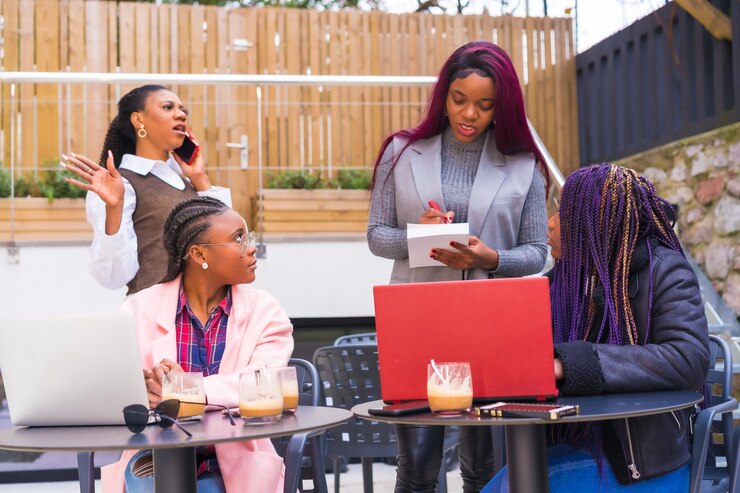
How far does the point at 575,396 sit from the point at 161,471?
0.85m

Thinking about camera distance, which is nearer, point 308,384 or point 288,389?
point 288,389

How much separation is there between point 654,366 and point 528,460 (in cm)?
34

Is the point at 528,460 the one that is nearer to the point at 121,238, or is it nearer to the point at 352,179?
the point at 121,238

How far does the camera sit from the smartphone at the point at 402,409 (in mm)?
1861

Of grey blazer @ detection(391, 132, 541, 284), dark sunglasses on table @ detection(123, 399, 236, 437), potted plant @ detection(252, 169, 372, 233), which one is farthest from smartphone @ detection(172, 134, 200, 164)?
potted plant @ detection(252, 169, 372, 233)

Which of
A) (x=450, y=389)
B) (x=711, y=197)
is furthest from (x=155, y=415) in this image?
(x=711, y=197)

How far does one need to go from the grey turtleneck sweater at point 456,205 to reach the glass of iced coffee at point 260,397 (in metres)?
0.88

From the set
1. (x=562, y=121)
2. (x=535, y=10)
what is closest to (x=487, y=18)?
(x=535, y=10)

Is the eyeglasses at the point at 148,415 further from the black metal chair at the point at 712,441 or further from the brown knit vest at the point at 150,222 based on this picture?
the brown knit vest at the point at 150,222

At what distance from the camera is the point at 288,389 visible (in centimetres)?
206

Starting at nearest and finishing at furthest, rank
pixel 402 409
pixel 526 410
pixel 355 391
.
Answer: pixel 526 410, pixel 402 409, pixel 355 391

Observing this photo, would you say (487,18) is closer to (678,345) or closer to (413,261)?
(413,261)

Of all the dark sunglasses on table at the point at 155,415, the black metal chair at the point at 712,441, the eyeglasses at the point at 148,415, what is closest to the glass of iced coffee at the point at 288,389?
the dark sunglasses on table at the point at 155,415

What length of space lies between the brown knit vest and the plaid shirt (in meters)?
0.68
